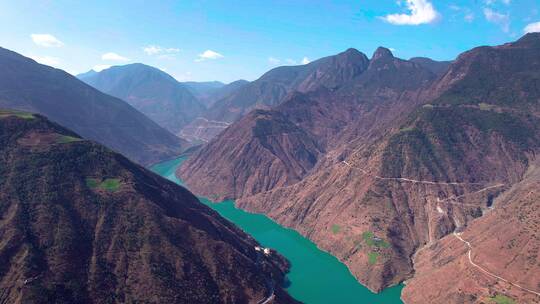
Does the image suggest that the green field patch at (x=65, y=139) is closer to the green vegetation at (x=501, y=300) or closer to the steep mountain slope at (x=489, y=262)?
the steep mountain slope at (x=489, y=262)

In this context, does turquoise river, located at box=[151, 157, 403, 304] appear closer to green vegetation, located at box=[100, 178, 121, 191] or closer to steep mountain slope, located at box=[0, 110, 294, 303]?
steep mountain slope, located at box=[0, 110, 294, 303]

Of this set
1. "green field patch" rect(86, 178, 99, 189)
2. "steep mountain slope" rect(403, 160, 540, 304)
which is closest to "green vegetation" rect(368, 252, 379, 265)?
"steep mountain slope" rect(403, 160, 540, 304)

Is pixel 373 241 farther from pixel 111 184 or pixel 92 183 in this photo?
pixel 92 183

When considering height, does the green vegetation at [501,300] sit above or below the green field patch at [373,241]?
above

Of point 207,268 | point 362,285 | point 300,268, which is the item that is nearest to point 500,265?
point 362,285

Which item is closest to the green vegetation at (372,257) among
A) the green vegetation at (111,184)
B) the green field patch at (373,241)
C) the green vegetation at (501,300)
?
the green field patch at (373,241)

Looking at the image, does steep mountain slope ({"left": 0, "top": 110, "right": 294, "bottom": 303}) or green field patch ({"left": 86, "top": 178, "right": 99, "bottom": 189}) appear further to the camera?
green field patch ({"left": 86, "top": 178, "right": 99, "bottom": 189})
